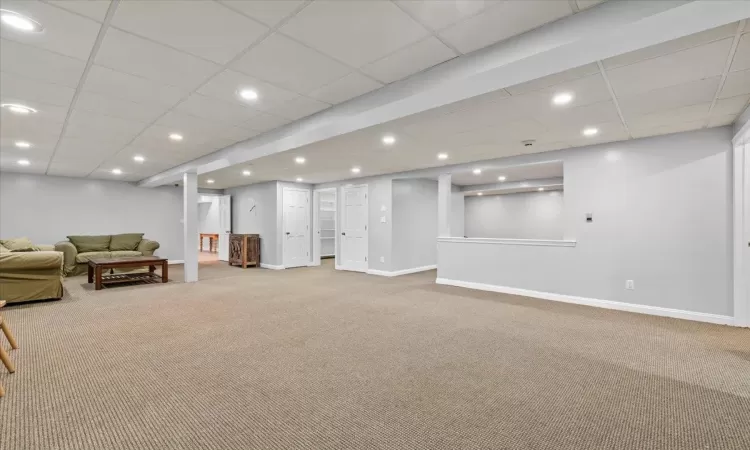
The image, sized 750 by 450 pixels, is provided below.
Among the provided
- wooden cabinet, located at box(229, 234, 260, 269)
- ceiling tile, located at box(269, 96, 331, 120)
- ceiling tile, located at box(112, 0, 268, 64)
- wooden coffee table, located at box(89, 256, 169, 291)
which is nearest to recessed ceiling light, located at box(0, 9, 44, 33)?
ceiling tile, located at box(112, 0, 268, 64)

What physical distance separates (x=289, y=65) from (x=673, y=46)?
2.63 meters

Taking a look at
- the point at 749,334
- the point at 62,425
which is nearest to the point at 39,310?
the point at 62,425

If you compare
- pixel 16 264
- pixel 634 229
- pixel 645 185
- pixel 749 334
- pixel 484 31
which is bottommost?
pixel 749 334

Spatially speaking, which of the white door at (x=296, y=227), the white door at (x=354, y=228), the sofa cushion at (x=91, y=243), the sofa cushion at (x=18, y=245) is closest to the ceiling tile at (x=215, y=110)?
the white door at (x=354, y=228)

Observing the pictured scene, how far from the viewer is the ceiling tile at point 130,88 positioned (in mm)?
2803

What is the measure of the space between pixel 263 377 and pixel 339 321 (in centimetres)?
152

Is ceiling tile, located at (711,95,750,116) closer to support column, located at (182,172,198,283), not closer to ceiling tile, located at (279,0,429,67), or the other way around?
ceiling tile, located at (279,0,429,67)

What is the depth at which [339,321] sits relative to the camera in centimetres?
396

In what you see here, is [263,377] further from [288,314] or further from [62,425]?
[288,314]

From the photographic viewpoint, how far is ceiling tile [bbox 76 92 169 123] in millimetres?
3330

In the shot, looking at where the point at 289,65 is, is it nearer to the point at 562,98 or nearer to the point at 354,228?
the point at 562,98

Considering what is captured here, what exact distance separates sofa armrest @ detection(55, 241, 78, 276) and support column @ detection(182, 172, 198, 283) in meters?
3.11

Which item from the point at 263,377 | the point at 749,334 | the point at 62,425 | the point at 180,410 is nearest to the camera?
the point at 62,425

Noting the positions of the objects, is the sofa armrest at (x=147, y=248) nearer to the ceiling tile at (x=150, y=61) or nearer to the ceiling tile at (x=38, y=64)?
the ceiling tile at (x=38, y=64)
